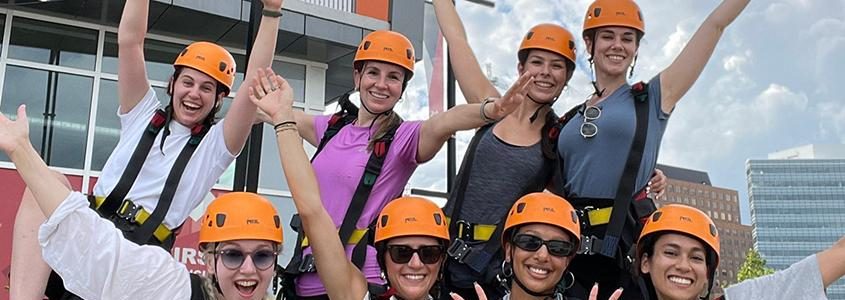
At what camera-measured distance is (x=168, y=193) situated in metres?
4.75

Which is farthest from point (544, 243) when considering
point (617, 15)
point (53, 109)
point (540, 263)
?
point (53, 109)

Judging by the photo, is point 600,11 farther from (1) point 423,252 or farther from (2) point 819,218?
(2) point 819,218

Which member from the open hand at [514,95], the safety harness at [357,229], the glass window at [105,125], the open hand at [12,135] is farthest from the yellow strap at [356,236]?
the glass window at [105,125]

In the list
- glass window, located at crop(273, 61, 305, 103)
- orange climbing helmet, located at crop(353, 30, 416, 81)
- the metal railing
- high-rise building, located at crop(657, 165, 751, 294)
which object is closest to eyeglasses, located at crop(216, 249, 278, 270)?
orange climbing helmet, located at crop(353, 30, 416, 81)

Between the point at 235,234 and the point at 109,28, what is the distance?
12.5 meters

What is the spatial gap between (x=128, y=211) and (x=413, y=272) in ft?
6.18

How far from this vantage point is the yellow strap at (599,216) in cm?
476

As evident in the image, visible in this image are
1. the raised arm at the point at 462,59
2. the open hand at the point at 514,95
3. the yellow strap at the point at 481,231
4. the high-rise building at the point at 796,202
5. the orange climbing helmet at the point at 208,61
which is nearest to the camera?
the open hand at the point at 514,95

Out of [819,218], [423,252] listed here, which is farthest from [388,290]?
[819,218]

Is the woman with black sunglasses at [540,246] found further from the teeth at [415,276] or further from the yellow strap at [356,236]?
the yellow strap at [356,236]

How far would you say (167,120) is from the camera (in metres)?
4.89

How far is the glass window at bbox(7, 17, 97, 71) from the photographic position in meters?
14.5

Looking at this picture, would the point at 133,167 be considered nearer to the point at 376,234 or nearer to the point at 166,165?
the point at 166,165

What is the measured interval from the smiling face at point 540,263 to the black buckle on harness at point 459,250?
0.45 m
